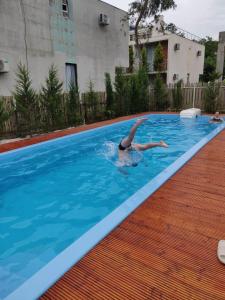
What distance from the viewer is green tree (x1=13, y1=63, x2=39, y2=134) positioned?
8.43m

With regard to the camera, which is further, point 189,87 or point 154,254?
point 189,87

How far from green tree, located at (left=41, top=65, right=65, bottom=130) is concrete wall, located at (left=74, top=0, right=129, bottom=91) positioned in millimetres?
4393

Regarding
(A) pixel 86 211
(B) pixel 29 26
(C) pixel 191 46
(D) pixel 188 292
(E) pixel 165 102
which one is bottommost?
(A) pixel 86 211

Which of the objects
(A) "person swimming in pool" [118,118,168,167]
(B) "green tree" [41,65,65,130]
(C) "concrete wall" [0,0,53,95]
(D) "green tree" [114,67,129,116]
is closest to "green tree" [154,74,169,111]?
(D) "green tree" [114,67,129,116]

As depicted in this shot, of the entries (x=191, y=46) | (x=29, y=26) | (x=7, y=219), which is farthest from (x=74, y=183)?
(x=191, y=46)

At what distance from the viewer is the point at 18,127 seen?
8.83 metres

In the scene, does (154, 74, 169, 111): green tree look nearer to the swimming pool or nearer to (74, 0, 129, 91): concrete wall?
(74, 0, 129, 91): concrete wall

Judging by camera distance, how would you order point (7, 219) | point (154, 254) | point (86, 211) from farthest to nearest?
point (86, 211)
point (7, 219)
point (154, 254)

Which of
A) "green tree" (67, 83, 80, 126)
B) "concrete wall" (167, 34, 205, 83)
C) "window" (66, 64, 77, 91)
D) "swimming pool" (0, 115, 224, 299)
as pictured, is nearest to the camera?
"swimming pool" (0, 115, 224, 299)

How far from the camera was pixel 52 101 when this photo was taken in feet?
30.4

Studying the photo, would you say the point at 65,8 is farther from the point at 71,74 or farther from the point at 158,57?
the point at 158,57

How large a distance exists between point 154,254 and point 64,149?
5.43m

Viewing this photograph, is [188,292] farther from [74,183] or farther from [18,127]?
[18,127]

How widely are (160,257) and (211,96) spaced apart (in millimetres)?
12265
